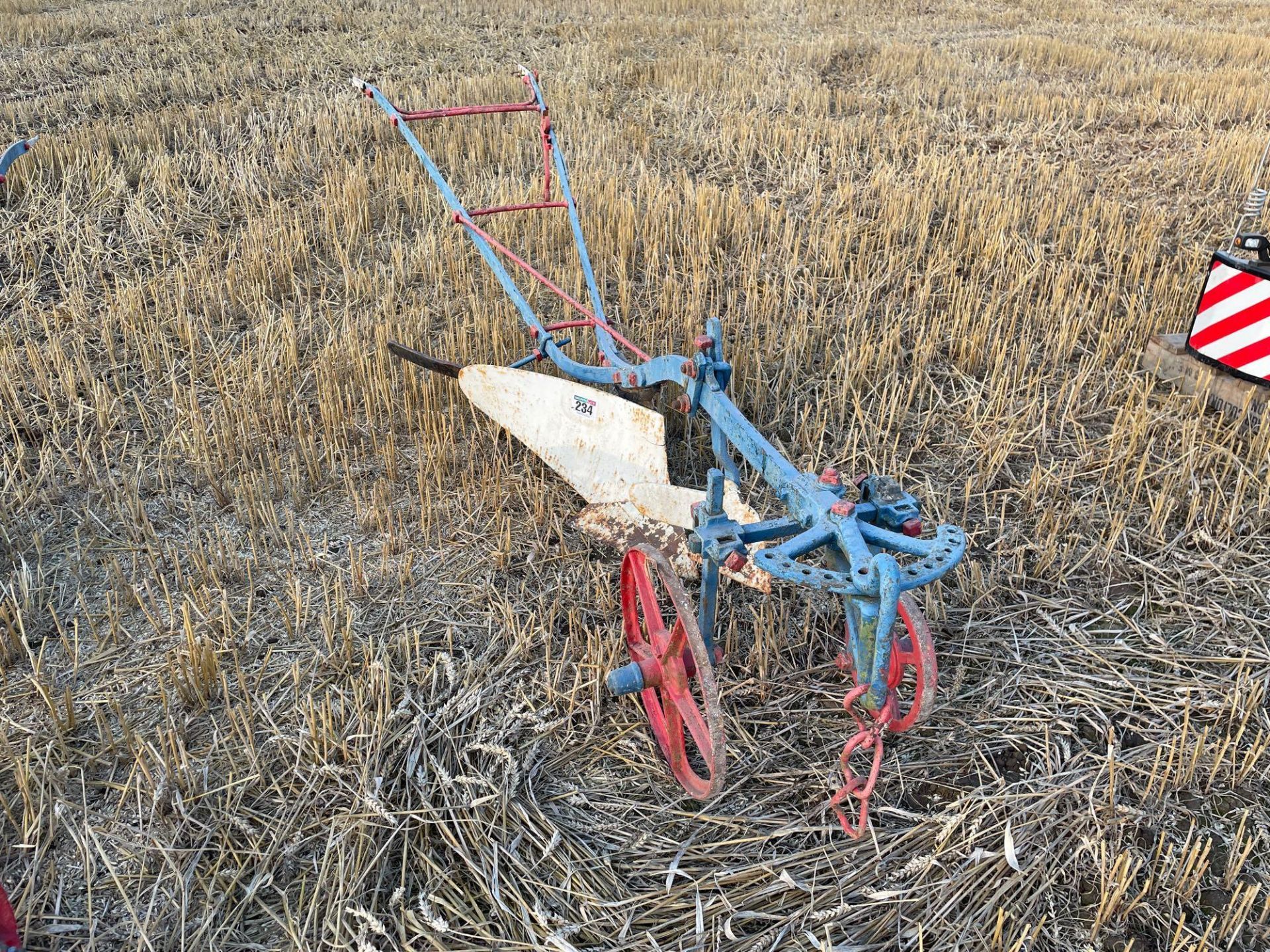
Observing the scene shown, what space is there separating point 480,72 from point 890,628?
7428 mm

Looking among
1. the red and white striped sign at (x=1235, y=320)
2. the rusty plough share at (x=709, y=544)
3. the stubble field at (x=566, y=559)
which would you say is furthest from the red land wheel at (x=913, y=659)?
the red and white striped sign at (x=1235, y=320)

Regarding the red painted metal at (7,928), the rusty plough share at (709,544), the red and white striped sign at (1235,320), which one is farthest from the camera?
the red and white striped sign at (1235,320)

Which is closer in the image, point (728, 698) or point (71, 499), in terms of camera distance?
point (728, 698)

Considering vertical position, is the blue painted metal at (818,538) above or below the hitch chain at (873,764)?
above

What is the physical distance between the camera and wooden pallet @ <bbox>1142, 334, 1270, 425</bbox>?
317 cm

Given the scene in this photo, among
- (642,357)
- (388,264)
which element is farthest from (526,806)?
(388,264)

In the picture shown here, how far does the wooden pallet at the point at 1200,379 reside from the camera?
317cm

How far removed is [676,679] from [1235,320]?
274cm

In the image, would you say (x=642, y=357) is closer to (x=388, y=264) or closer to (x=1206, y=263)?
(x=388, y=264)

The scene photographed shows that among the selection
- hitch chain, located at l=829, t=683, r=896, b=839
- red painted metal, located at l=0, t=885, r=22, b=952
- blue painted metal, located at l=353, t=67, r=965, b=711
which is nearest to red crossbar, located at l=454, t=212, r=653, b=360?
blue painted metal, located at l=353, t=67, r=965, b=711

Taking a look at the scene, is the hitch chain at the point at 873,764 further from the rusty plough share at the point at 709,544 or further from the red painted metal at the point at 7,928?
the red painted metal at the point at 7,928

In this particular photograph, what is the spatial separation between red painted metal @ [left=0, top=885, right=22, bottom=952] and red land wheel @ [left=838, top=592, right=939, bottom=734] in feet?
5.26

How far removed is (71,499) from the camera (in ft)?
9.53

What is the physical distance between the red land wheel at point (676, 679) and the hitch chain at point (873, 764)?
264 mm
